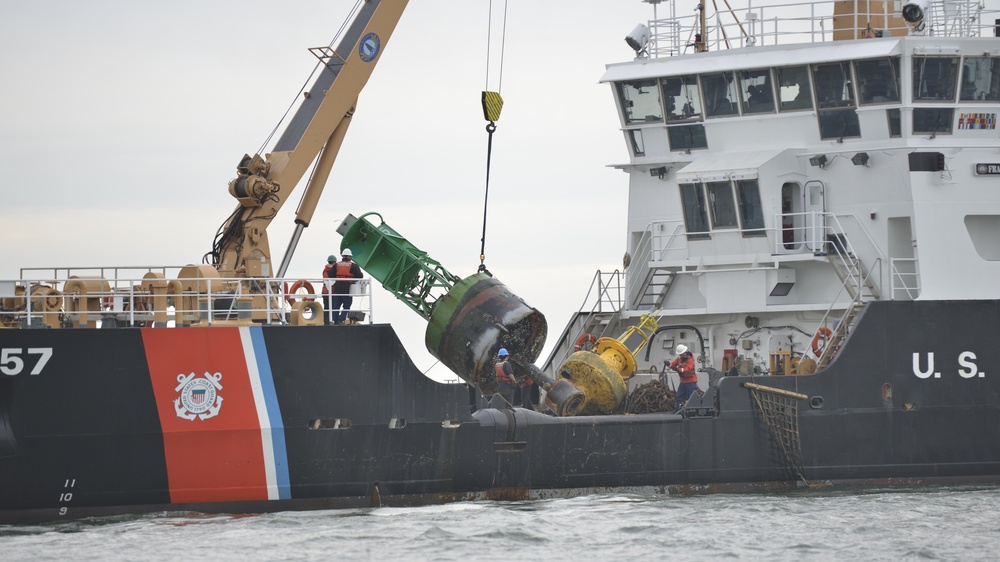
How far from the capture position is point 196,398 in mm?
17281

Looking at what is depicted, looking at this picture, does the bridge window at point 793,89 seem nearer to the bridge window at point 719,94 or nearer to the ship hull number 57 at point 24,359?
the bridge window at point 719,94

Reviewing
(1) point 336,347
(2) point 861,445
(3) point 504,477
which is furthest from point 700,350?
(1) point 336,347

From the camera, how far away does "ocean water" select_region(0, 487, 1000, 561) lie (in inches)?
611

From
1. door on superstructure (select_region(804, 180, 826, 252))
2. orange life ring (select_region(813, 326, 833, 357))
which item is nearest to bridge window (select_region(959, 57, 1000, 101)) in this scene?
door on superstructure (select_region(804, 180, 826, 252))

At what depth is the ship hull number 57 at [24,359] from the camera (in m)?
16.9

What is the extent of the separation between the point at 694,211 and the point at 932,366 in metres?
3.77

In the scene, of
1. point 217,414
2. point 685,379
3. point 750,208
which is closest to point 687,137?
point 750,208

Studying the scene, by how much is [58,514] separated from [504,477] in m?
5.00

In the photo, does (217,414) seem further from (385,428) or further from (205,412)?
(385,428)

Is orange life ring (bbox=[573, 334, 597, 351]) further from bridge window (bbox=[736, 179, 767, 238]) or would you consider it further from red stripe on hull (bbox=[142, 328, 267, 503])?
red stripe on hull (bbox=[142, 328, 267, 503])

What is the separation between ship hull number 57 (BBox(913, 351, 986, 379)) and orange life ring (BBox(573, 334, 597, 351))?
416 cm

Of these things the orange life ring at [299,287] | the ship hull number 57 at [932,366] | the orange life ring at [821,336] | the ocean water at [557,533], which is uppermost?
the orange life ring at [299,287]

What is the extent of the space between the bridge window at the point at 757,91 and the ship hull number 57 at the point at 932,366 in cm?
394

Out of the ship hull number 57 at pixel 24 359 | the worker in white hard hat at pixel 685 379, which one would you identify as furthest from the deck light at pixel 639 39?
the ship hull number 57 at pixel 24 359
